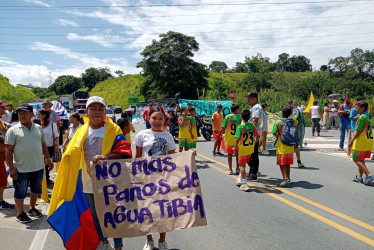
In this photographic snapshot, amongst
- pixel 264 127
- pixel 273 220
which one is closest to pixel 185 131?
pixel 264 127

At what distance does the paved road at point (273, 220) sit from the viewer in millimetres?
4059

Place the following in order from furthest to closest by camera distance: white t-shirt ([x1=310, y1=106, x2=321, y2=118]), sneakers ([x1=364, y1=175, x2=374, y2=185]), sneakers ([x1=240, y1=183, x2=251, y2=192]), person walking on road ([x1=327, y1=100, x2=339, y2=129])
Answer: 1. person walking on road ([x1=327, y1=100, x2=339, y2=129])
2. white t-shirt ([x1=310, y1=106, x2=321, y2=118])
3. sneakers ([x1=364, y1=175, x2=374, y2=185])
4. sneakers ([x1=240, y1=183, x2=251, y2=192])

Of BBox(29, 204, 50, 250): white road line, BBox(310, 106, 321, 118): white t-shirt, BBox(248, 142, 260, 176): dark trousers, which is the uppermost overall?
BBox(310, 106, 321, 118): white t-shirt

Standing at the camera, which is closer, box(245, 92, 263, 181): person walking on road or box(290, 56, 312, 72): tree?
box(245, 92, 263, 181): person walking on road

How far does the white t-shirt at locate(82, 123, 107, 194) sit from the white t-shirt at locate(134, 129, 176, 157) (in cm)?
67

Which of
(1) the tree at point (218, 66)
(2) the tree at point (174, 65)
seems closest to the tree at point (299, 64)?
(1) the tree at point (218, 66)

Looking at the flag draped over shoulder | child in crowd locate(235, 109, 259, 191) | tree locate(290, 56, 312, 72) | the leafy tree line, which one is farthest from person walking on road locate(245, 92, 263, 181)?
tree locate(290, 56, 312, 72)

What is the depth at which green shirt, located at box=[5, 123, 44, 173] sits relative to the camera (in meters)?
4.92

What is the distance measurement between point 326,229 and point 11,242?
4.30 m

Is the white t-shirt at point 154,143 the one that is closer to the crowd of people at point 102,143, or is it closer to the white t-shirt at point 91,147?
the crowd of people at point 102,143

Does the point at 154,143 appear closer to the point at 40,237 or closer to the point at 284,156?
the point at 40,237

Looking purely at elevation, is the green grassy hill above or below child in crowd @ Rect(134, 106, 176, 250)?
above

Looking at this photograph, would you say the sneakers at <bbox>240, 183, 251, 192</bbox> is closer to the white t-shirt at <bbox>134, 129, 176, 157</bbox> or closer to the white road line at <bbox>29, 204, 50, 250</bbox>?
the white t-shirt at <bbox>134, 129, 176, 157</bbox>

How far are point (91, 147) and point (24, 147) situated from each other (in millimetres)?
2186
